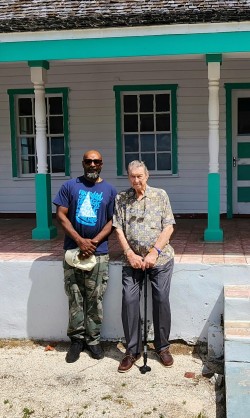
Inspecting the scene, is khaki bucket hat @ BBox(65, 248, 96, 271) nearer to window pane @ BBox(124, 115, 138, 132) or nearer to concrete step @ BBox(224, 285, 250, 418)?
concrete step @ BBox(224, 285, 250, 418)

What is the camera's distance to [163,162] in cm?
966

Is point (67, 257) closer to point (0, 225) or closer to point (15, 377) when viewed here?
point (15, 377)

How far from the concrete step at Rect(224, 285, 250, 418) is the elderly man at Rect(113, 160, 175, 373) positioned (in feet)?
2.18

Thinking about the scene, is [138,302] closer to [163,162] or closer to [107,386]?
[107,386]

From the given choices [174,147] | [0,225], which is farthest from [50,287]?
[174,147]

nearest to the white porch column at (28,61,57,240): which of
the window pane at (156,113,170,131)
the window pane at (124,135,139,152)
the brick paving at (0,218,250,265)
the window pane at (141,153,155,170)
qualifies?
the brick paving at (0,218,250,265)

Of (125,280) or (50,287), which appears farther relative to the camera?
(50,287)

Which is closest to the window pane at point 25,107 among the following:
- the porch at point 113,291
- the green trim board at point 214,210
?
the porch at point 113,291

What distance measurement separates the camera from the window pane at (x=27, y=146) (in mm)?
10023

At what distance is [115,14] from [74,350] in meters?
4.05

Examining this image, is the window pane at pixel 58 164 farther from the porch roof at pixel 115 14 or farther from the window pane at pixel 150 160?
the porch roof at pixel 115 14

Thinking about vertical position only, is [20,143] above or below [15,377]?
above

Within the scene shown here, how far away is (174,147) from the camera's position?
31.1ft

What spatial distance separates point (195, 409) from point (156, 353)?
1.10m
